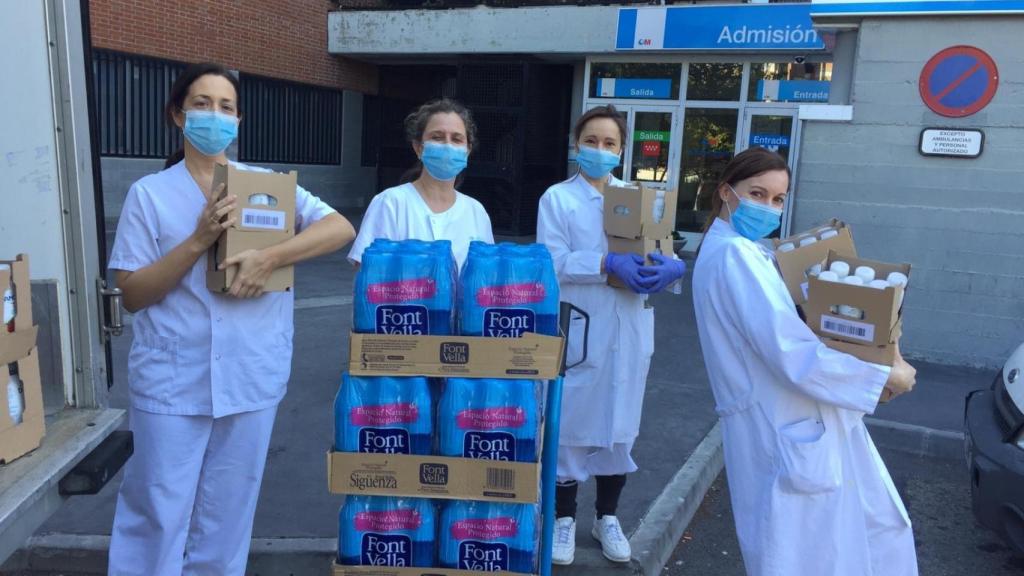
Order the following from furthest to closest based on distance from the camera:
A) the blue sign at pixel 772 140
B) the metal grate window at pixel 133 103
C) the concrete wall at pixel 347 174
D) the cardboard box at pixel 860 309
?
the concrete wall at pixel 347 174 → the blue sign at pixel 772 140 → the metal grate window at pixel 133 103 → the cardboard box at pixel 860 309

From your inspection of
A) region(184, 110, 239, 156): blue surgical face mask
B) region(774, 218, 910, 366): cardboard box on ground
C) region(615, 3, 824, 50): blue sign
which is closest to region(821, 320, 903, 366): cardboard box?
region(774, 218, 910, 366): cardboard box on ground

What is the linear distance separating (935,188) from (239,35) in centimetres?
1178

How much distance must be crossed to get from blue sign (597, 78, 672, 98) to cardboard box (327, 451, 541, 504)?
12.0 m

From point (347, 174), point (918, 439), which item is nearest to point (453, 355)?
point (918, 439)

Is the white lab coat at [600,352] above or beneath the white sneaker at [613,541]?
above

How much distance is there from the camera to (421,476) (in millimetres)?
2254

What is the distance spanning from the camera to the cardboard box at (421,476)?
225 centimetres

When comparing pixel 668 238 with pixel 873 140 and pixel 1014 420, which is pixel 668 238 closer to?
pixel 1014 420

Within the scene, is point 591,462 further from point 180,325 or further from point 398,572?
point 180,325

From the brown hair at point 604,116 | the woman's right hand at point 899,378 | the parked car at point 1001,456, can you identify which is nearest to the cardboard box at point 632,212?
the brown hair at point 604,116

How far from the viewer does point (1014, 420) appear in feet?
11.5

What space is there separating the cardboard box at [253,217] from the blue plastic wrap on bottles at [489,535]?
93 cm

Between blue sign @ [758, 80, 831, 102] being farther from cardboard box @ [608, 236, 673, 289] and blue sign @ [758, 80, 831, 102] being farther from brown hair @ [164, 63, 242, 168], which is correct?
brown hair @ [164, 63, 242, 168]

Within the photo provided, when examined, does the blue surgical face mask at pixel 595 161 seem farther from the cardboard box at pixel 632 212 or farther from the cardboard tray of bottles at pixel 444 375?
the cardboard tray of bottles at pixel 444 375
